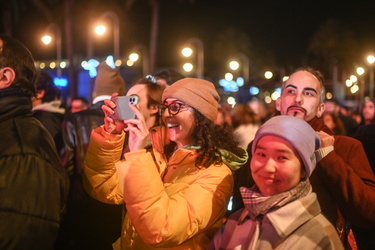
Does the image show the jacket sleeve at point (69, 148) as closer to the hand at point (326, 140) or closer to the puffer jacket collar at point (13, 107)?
the puffer jacket collar at point (13, 107)

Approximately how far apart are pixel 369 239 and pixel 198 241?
1532 mm

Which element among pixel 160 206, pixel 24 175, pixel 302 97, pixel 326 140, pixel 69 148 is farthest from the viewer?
pixel 69 148

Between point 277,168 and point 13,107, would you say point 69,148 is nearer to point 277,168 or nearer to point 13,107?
point 13,107

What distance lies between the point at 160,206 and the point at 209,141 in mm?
685

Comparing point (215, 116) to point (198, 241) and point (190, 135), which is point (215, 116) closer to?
point (190, 135)

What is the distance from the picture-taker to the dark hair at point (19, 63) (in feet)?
8.64

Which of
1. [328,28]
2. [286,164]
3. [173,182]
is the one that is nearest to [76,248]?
[173,182]

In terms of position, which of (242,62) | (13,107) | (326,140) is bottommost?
(326,140)

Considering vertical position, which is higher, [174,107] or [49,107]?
[174,107]

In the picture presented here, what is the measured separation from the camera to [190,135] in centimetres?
297

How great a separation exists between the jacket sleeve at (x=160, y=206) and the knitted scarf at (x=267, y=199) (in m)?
0.27

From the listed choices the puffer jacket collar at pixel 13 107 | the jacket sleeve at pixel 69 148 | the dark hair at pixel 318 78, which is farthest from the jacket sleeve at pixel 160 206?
the jacket sleeve at pixel 69 148

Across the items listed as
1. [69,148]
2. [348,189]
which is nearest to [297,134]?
[348,189]

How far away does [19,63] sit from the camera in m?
2.68
